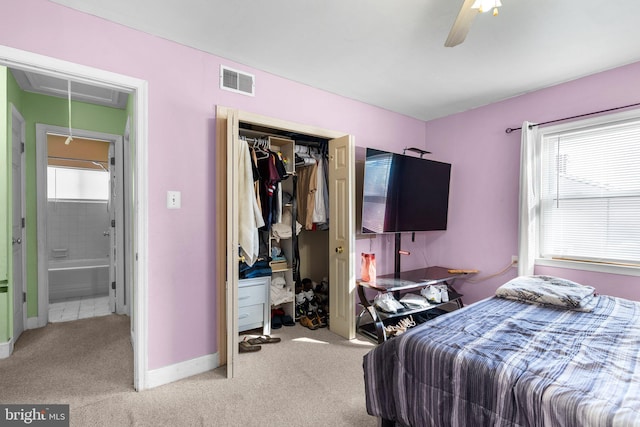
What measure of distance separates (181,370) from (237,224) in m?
1.13

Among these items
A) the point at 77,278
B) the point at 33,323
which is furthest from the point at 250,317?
the point at 77,278

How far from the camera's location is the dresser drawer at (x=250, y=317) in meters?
2.91

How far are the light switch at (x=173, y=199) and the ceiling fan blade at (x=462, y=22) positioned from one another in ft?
6.43

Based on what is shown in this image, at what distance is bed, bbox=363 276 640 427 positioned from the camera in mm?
1075

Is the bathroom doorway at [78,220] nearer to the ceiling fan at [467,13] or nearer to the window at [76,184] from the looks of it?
the window at [76,184]

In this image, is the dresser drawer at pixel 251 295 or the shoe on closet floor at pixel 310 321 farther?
the shoe on closet floor at pixel 310 321

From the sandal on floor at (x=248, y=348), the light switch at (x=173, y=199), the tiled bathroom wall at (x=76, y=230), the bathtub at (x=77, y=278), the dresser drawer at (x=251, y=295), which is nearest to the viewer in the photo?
the light switch at (x=173, y=199)

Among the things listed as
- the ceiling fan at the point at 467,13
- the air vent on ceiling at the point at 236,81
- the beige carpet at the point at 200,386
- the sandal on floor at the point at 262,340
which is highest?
the air vent on ceiling at the point at 236,81

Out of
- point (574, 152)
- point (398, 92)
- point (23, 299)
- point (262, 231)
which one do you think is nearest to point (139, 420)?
point (262, 231)

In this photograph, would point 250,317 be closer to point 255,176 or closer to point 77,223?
point 255,176

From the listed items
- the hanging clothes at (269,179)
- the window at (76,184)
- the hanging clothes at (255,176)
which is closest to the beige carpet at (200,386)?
the hanging clothes at (269,179)

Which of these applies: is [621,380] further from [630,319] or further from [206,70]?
[206,70]

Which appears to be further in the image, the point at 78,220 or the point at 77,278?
the point at 78,220

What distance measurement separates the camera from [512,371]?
48.0 inches
